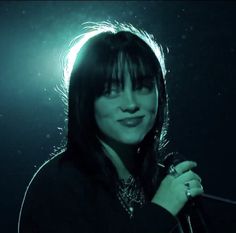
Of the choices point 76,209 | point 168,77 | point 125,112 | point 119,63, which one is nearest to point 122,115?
point 125,112

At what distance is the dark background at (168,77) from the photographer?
1939 millimetres

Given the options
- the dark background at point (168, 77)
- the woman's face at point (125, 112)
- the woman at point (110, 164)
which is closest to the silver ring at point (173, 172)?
the woman at point (110, 164)

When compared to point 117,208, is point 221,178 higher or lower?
lower

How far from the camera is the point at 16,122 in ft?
6.37

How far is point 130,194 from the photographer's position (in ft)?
3.10

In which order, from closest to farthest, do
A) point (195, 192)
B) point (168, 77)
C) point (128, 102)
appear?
point (195, 192)
point (128, 102)
point (168, 77)

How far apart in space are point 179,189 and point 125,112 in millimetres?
202

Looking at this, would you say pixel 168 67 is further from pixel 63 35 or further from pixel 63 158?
pixel 63 158

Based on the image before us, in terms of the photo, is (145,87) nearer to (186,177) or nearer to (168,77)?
(186,177)

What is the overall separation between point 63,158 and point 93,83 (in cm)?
17

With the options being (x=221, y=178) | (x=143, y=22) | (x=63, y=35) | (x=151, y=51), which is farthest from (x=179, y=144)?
(x=151, y=51)

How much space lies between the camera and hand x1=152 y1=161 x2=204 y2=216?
2.53 ft

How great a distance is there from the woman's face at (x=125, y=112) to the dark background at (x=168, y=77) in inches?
41.3

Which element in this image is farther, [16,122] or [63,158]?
[16,122]
